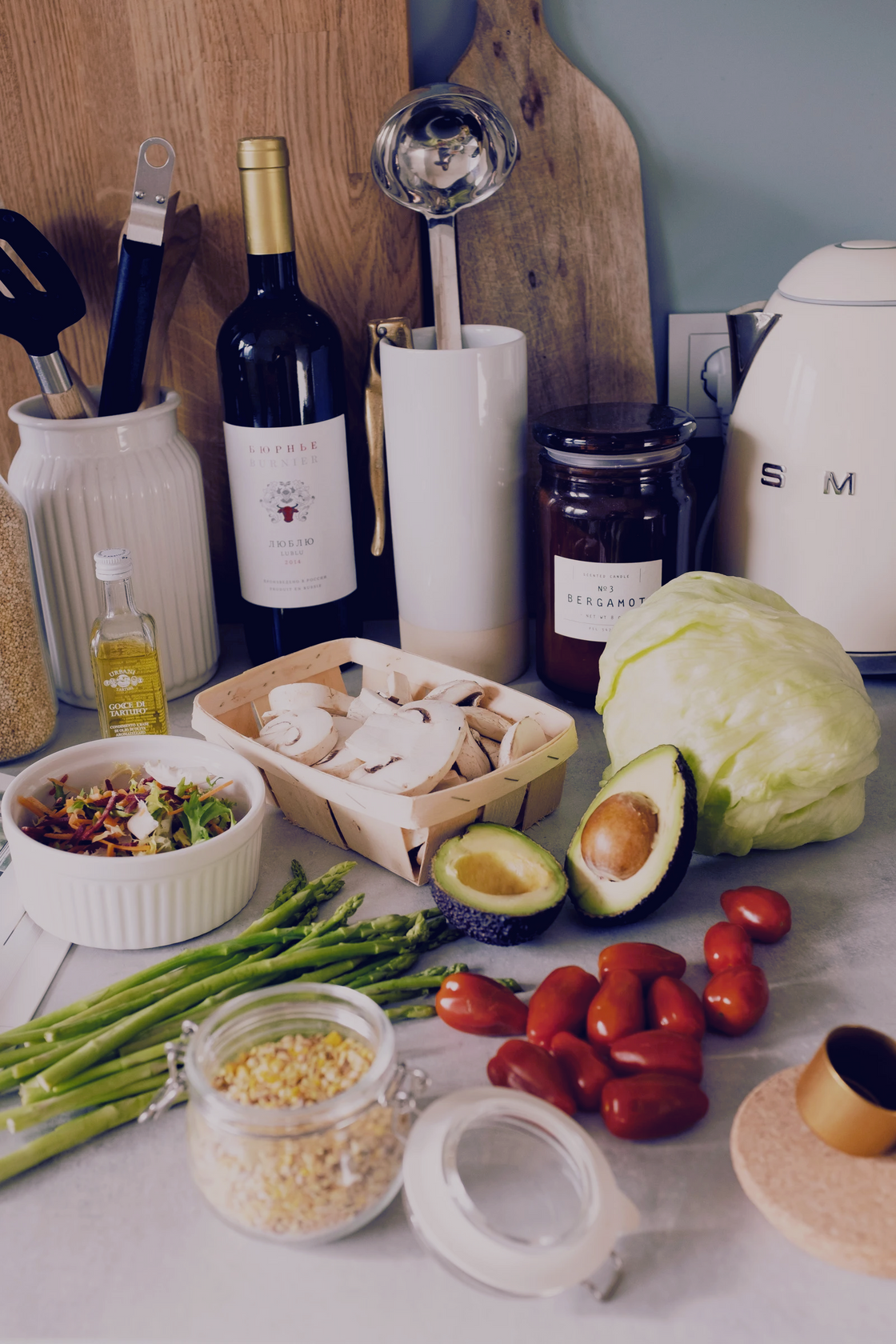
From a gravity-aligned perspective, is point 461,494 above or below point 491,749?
above

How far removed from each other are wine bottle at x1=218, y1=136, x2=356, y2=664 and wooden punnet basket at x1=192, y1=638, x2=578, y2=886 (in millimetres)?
108

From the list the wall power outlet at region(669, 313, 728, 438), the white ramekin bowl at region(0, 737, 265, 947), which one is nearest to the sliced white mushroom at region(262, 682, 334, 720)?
the white ramekin bowl at region(0, 737, 265, 947)

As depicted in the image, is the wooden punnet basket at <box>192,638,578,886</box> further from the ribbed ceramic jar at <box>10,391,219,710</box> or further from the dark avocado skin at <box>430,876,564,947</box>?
the ribbed ceramic jar at <box>10,391,219,710</box>

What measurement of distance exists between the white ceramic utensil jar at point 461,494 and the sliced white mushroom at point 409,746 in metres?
0.25

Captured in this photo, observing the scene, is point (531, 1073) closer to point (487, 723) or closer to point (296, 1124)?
point (296, 1124)

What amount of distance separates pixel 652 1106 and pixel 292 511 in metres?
0.72

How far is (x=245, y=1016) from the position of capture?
0.64 meters

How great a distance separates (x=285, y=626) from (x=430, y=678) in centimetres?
22

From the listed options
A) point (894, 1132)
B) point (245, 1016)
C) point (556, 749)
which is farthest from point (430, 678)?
point (894, 1132)

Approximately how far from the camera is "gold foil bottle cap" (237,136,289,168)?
1.02 meters

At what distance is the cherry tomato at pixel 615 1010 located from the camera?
2.26ft

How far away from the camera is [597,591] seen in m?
1.07

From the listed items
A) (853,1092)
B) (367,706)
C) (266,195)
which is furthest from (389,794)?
(266,195)

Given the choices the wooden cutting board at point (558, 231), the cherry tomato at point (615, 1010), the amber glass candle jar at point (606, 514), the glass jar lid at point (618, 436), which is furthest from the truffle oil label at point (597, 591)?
the cherry tomato at point (615, 1010)
